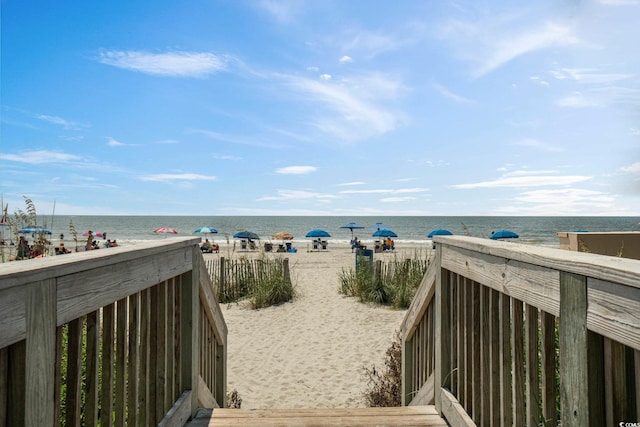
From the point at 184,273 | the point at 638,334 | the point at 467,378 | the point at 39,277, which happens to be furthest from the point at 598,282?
the point at 184,273

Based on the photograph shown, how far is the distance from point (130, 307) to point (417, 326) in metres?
2.47

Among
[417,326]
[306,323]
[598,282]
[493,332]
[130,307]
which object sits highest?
[598,282]

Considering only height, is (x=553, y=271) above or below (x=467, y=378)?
above

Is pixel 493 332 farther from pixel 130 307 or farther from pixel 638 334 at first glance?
pixel 130 307

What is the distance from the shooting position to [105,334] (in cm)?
170

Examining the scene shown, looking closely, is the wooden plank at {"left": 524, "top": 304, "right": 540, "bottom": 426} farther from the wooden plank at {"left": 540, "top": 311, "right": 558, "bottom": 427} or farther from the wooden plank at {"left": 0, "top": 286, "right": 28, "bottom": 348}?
the wooden plank at {"left": 0, "top": 286, "right": 28, "bottom": 348}

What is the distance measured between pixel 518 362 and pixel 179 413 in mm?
1931

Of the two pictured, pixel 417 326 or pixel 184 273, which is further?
pixel 417 326

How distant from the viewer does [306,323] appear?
8586mm

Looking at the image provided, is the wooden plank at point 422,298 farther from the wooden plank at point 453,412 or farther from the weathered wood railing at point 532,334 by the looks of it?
the wooden plank at point 453,412

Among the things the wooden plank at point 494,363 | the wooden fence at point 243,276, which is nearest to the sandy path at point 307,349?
the wooden fence at point 243,276

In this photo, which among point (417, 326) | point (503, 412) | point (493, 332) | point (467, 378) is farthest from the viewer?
point (417, 326)

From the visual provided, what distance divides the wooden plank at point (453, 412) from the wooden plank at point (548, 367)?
81 centimetres

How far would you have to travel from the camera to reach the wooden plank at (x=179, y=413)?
2324 mm
